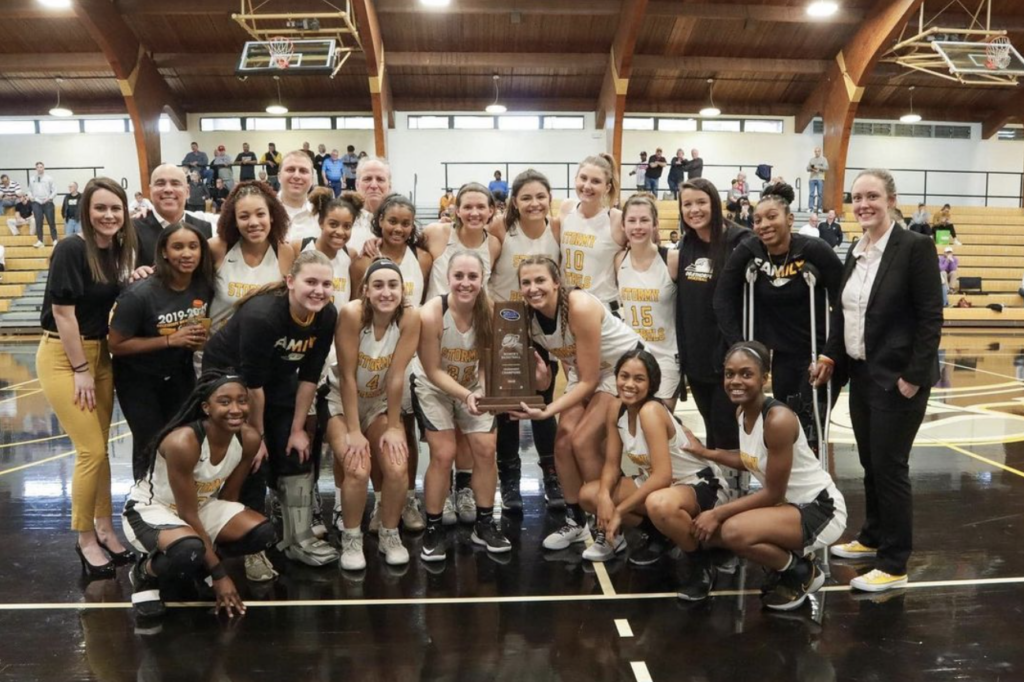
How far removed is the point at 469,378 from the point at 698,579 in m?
1.62

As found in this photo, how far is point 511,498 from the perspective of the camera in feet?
15.6

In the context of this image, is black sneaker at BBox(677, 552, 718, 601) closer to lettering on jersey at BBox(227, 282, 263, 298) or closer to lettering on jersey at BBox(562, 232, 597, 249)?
lettering on jersey at BBox(562, 232, 597, 249)

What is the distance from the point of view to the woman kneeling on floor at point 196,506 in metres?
3.33

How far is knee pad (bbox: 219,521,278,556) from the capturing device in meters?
3.58

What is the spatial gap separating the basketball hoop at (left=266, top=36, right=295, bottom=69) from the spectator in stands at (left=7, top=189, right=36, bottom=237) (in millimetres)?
8209

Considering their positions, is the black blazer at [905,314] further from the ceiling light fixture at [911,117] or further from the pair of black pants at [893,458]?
the ceiling light fixture at [911,117]

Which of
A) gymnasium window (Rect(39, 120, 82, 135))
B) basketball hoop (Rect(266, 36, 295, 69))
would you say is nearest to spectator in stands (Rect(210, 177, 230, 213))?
basketball hoop (Rect(266, 36, 295, 69))

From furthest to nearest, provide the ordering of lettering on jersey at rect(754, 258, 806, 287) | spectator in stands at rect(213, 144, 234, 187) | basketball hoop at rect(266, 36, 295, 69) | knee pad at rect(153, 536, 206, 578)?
spectator in stands at rect(213, 144, 234, 187) → basketball hoop at rect(266, 36, 295, 69) → lettering on jersey at rect(754, 258, 806, 287) → knee pad at rect(153, 536, 206, 578)

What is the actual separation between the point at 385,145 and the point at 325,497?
1724 cm

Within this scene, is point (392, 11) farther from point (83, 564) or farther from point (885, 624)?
point (885, 624)

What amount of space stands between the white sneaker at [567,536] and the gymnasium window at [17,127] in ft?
80.9

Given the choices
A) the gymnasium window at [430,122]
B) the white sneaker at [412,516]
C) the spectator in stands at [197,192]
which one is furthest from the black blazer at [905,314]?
the gymnasium window at [430,122]

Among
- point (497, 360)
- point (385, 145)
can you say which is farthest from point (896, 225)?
point (385, 145)

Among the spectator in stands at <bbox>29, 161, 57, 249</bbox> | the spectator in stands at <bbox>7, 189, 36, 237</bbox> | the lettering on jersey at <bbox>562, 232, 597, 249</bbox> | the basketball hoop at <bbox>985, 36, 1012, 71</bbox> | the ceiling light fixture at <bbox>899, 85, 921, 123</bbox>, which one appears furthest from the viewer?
the ceiling light fixture at <bbox>899, 85, 921, 123</bbox>
